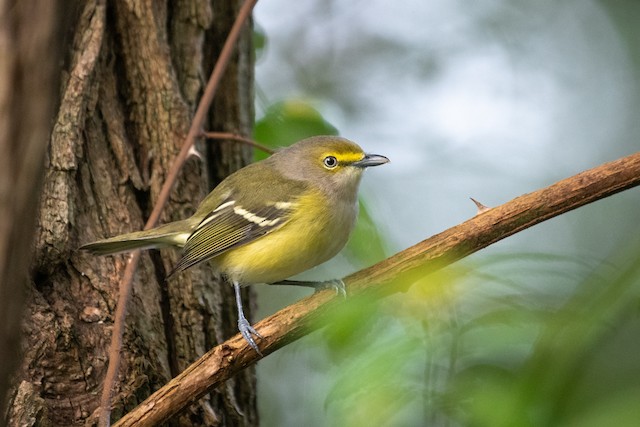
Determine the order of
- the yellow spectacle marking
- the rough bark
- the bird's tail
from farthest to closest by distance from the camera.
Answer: the yellow spectacle marking < the bird's tail < the rough bark

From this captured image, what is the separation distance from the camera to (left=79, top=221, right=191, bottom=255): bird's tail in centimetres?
298

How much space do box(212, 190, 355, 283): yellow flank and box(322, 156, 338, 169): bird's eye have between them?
1.36 ft

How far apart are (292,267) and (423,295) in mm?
1344

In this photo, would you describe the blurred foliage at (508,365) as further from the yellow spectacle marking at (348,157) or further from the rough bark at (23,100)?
the yellow spectacle marking at (348,157)

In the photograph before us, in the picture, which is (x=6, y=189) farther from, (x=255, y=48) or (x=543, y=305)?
(x=255, y=48)

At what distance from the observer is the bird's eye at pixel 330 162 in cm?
383

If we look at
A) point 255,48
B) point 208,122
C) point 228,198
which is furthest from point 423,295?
point 255,48

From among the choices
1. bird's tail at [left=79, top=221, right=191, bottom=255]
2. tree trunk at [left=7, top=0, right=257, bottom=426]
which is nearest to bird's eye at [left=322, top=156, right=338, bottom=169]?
tree trunk at [left=7, top=0, right=257, bottom=426]

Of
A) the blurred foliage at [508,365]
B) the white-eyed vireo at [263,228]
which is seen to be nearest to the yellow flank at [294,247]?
A: the white-eyed vireo at [263,228]

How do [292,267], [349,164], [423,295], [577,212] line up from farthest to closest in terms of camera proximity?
[577,212]
[349,164]
[292,267]
[423,295]

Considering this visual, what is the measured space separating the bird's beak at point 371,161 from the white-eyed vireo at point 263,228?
11 mm

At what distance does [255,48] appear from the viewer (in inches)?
167

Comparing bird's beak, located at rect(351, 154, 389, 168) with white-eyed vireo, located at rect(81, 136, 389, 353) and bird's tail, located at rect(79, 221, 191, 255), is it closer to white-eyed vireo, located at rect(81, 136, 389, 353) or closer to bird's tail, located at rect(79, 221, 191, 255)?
white-eyed vireo, located at rect(81, 136, 389, 353)

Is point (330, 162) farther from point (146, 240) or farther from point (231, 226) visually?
point (146, 240)
